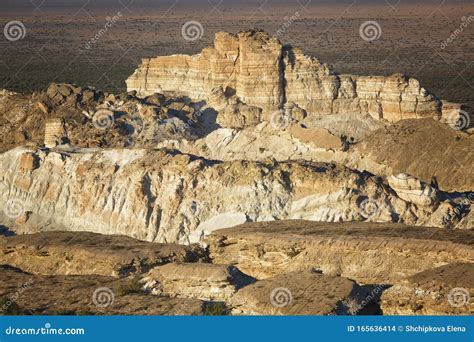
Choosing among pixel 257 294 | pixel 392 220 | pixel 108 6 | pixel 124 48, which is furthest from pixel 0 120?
pixel 108 6

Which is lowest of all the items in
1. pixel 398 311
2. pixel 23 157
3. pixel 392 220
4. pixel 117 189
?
pixel 398 311

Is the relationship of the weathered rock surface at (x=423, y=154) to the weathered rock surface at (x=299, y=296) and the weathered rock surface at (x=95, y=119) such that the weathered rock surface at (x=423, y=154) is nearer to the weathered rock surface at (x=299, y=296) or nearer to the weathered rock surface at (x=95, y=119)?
the weathered rock surface at (x=95, y=119)

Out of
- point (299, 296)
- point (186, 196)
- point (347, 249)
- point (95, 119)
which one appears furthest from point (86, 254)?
point (95, 119)

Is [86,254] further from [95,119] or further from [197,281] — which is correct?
[95,119]

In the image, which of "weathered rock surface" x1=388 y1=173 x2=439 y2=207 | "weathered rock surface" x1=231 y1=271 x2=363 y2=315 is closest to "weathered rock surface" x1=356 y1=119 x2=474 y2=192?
"weathered rock surface" x1=388 y1=173 x2=439 y2=207

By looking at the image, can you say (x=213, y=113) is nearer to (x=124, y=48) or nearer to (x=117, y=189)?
(x=117, y=189)

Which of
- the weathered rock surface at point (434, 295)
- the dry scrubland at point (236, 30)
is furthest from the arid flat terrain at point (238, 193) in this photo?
the dry scrubland at point (236, 30)

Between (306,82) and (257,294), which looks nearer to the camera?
(257,294)
